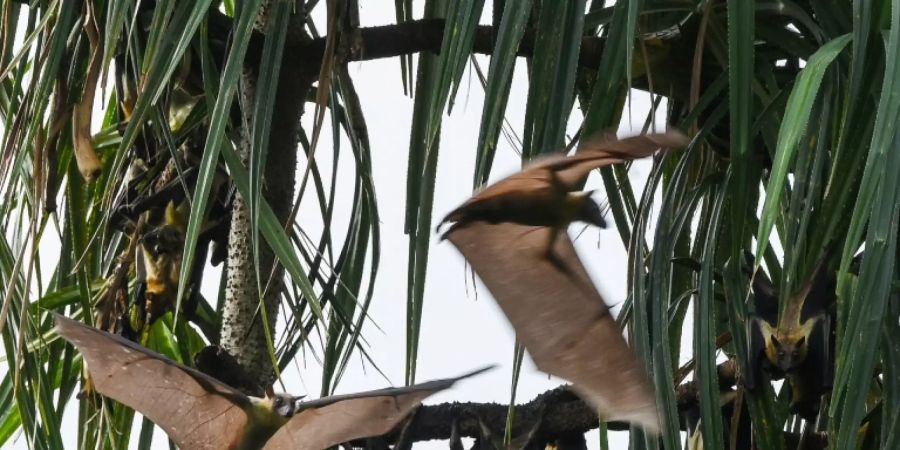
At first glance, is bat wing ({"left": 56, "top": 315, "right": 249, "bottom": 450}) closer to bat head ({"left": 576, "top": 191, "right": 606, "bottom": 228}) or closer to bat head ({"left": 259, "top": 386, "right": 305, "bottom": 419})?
bat head ({"left": 259, "top": 386, "right": 305, "bottom": 419})

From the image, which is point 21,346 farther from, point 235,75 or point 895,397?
point 895,397

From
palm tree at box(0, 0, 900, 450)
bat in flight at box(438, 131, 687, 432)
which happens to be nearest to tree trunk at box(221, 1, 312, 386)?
palm tree at box(0, 0, 900, 450)

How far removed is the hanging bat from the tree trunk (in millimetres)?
374

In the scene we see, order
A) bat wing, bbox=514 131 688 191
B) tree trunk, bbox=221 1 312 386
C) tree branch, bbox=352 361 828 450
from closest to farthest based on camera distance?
bat wing, bbox=514 131 688 191
tree branch, bbox=352 361 828 450
tree trunk, bbox=221 1 312 386

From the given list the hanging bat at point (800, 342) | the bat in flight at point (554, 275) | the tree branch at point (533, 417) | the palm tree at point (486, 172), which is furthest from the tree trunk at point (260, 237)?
the hanging bat at point (800, 342)

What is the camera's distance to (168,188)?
1053 mm

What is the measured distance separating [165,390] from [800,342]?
19.9 inches

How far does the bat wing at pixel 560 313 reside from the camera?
2.32 ft

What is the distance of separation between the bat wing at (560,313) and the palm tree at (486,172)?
2.2 inches

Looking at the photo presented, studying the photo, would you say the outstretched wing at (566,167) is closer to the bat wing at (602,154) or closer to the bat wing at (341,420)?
the bat wing at (602,154)

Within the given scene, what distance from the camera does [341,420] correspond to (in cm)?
101

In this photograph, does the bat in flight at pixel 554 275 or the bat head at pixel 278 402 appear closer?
the bat in flight at pixel 554 275

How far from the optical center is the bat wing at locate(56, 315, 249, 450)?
101 centimetres

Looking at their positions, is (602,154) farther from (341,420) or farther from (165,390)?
(165,390)
